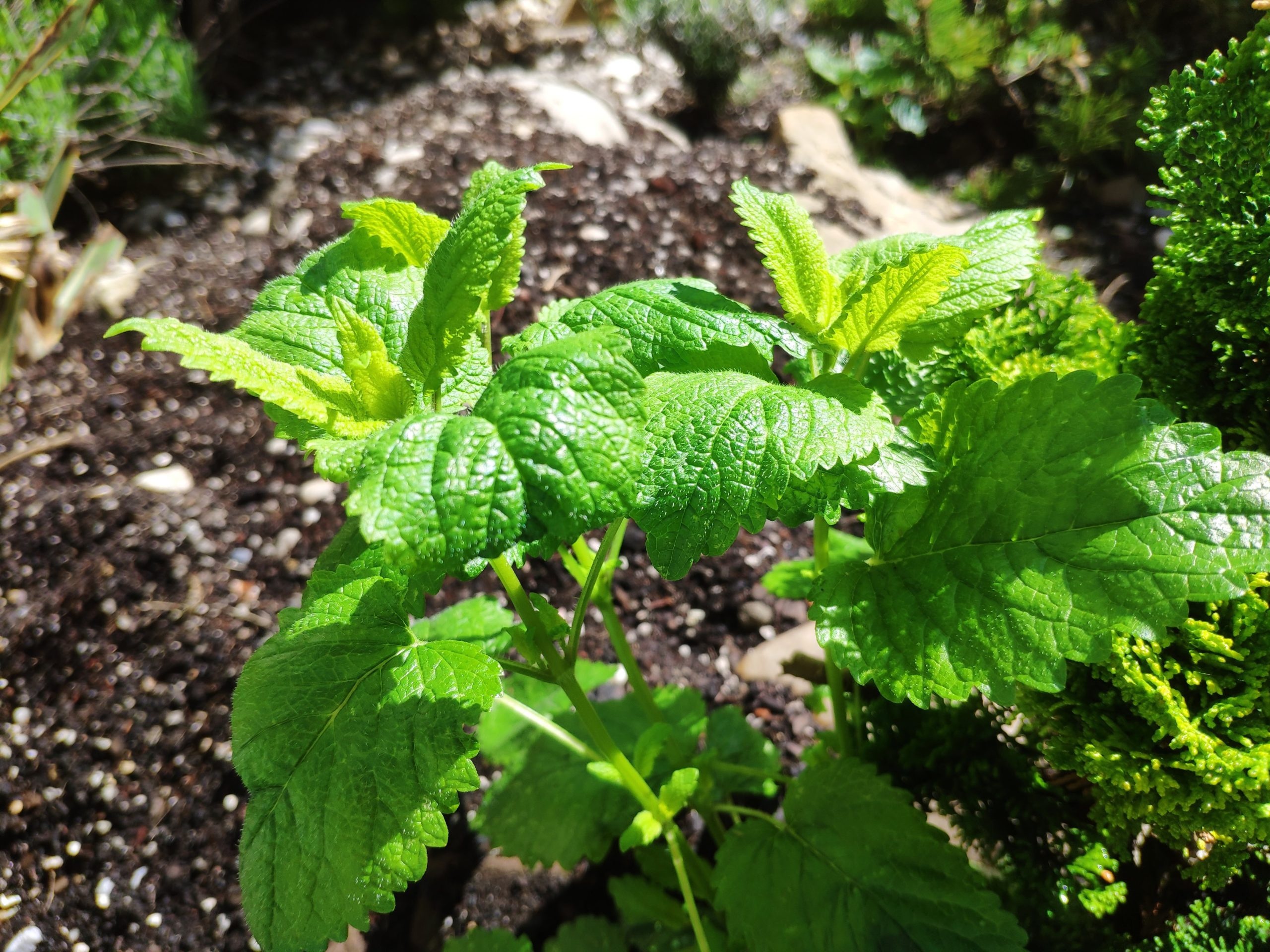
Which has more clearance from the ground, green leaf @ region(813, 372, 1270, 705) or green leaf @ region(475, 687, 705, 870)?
green leaf @ region(813, 372, 1270, 705)

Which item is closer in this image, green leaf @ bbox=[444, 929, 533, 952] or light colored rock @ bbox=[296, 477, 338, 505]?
green leaf @ bbox=[444, 929, 533, 952]

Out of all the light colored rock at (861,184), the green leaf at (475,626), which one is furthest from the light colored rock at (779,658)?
the light colored rock at (861,184)

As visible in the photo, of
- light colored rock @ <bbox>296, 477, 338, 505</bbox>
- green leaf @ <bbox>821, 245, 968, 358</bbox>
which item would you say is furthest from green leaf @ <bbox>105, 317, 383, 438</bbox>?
light colored rock @ <bbox>296, 477, 338, 505</bbox>

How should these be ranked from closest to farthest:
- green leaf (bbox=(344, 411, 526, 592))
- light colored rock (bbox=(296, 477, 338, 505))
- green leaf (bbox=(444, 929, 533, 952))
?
green leaf (bbox=(344, 411, 526, 592)), green leaf (bbox=(444, 929, 533, 952)), light colored rock (bbox=(296, 477, 338, 505))

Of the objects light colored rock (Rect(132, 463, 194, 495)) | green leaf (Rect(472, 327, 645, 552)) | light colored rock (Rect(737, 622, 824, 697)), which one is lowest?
light colored rock (Rect(132, 463, 194, 495))

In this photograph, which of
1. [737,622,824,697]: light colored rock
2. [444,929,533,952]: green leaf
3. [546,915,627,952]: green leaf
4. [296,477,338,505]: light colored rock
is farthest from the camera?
[296,477,338,505]: light colored rock

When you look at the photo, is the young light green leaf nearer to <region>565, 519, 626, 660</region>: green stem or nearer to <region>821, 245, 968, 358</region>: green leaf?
<region>565, 519, 626, 660</region>: green stem
